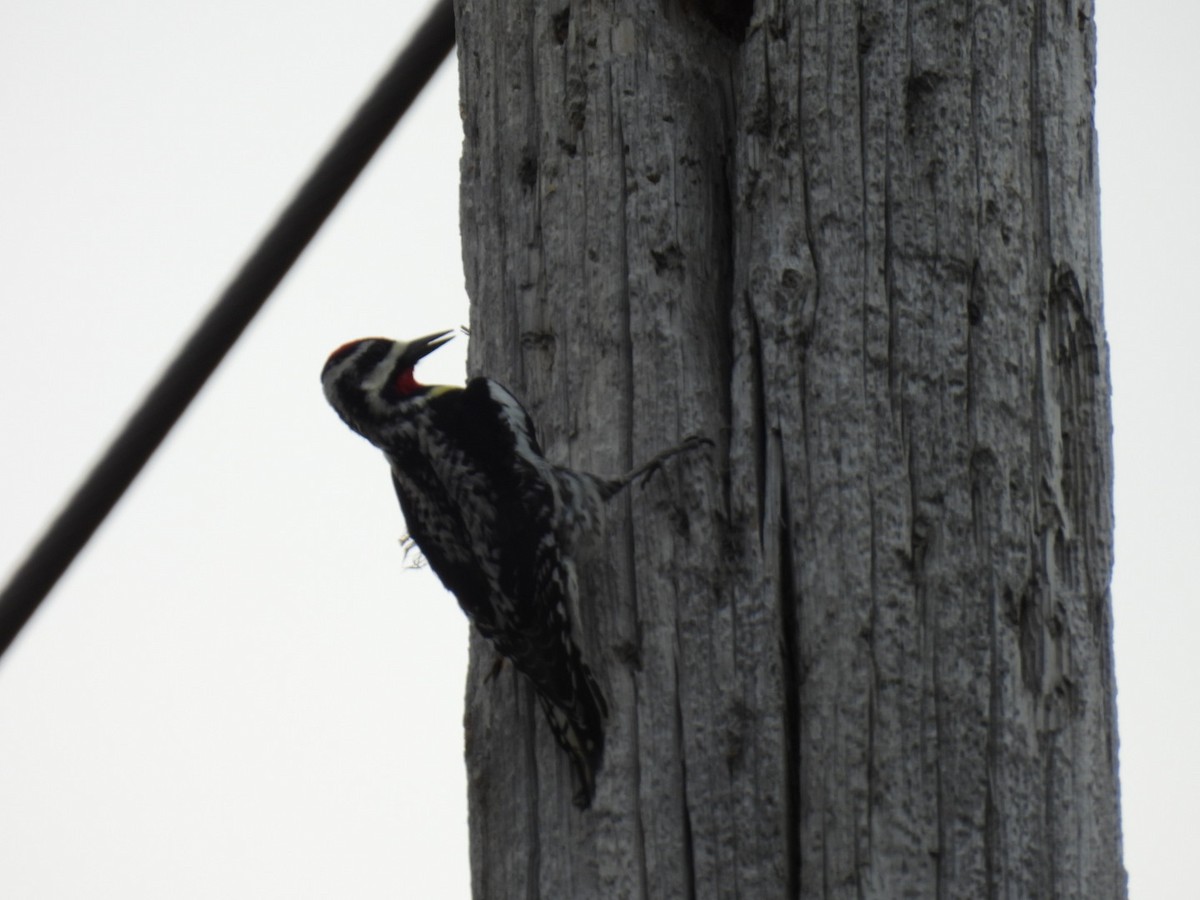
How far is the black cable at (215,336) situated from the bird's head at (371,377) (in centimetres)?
85

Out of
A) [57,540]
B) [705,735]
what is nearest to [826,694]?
[705,735]

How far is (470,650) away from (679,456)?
2.27ft

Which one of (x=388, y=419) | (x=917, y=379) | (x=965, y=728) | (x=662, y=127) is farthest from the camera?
(x=388, y=419)

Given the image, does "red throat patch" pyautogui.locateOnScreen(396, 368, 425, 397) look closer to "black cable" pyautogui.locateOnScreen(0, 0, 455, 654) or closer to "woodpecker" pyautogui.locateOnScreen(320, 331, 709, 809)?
"woodpecker" pyautogui.locateOnScreen(320, 331, 709, 809)

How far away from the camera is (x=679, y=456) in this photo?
2.76 m

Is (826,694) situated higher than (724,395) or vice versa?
(724,395)

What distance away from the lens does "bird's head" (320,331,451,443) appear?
12.8 feet

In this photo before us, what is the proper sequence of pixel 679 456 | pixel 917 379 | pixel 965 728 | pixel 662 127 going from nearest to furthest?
pixel 965 728 → pixel 917 379 → pixel 679 456 → pixel 662 127

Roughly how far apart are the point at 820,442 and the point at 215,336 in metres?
1.22

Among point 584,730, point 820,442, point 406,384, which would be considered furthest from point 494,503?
point 820,442

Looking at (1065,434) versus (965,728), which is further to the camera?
(1065,434)

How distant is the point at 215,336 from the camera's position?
3006mm

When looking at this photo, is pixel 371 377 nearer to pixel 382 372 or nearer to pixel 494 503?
pixel 382 372

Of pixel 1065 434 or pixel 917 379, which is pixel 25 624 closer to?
pixel 917 379
